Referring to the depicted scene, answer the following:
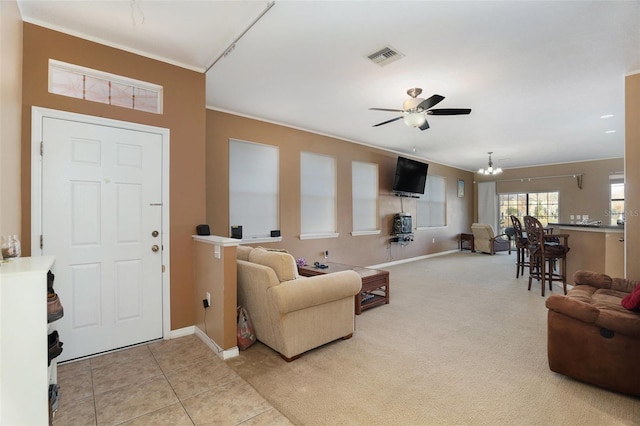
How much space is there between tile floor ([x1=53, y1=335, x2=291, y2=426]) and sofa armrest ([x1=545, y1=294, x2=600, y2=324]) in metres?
2.14

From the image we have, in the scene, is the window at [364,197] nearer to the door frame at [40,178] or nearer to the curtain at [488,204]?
the door frame at [40,178]

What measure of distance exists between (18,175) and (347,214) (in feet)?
15.6

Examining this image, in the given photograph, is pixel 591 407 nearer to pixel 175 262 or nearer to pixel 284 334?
pixel 284 334

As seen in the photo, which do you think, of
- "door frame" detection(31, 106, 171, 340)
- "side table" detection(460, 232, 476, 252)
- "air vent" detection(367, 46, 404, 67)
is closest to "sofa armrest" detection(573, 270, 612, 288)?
"air vent" detection(367, 46, 404, 67)

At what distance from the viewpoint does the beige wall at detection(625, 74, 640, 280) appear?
316 centimetres

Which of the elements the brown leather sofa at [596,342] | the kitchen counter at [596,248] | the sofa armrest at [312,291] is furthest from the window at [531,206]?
the sofa armrest at [312,291]

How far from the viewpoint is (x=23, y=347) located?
4.50ft

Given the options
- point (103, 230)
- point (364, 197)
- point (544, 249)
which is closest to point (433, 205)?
point (364, 197)

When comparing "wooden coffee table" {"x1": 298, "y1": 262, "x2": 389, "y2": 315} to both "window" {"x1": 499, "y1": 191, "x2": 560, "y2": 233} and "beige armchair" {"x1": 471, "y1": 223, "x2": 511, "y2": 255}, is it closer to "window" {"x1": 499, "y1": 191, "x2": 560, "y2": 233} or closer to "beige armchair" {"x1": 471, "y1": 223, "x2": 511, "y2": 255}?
"beige armchair" {"x1": 471, "y1": 223, "x2": 511, "y2": 255}

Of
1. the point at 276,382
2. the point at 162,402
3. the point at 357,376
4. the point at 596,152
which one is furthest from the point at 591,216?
the point at 162,402

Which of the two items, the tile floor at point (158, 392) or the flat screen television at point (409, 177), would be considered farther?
the flat screen television at point (409, 177)

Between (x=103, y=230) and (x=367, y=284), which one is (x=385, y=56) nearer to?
(x=367, y=284)

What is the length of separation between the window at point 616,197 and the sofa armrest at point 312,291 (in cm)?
872

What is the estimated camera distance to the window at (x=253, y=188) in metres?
4.44
